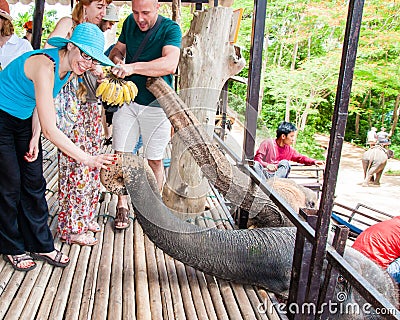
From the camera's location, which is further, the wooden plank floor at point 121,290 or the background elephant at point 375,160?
the background elephant at point 375,160

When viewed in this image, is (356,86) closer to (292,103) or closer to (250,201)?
(292,103)

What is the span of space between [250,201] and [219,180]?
333mm

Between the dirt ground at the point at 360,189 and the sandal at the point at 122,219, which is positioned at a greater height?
the sandal at the point at 122,219

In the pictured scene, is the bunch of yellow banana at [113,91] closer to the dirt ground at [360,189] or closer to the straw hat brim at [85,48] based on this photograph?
the straw hat brim at [85,48]

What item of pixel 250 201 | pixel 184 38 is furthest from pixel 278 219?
pixel 184 38

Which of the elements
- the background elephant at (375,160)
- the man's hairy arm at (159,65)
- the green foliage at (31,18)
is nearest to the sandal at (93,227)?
the man's hairy arm at (159,65)

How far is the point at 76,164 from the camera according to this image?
8.82 ft

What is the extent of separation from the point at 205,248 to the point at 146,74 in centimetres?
116

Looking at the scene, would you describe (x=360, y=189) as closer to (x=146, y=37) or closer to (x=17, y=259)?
(x=146, y=37)

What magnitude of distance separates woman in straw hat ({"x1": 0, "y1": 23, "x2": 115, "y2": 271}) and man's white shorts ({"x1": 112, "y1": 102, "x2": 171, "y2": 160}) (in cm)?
77

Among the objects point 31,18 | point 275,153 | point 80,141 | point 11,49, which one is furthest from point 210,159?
point 31,18

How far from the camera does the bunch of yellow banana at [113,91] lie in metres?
2.56

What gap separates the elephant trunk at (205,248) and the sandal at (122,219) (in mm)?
629

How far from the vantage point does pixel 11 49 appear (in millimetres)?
3422
